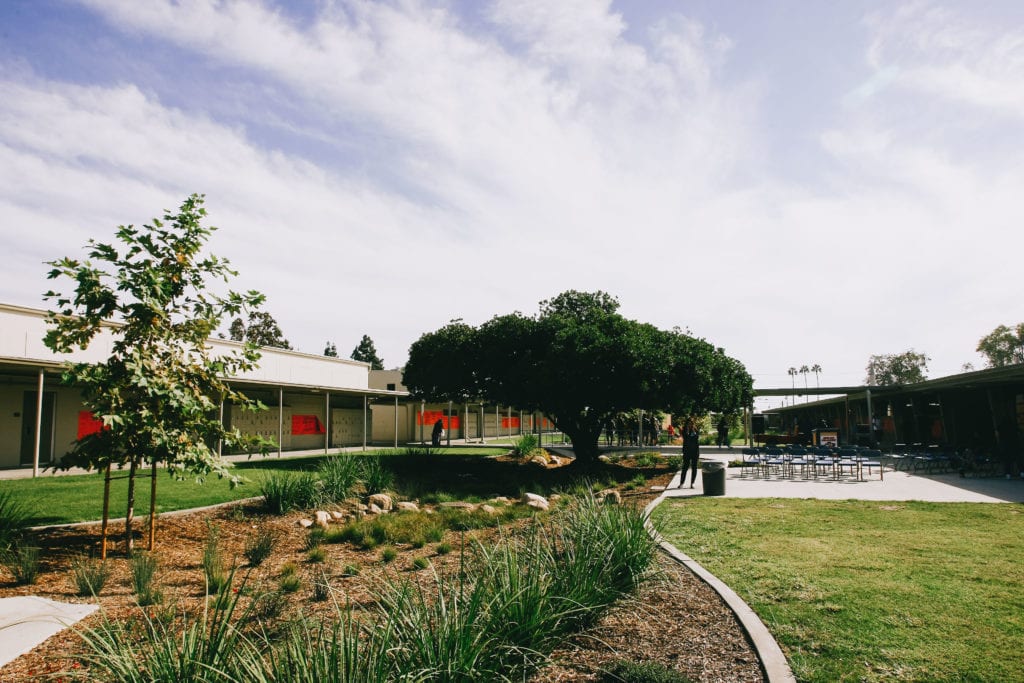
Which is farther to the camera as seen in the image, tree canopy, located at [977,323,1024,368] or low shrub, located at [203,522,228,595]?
tree canopy, located at [977,323,1024,368]

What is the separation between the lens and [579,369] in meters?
15.8

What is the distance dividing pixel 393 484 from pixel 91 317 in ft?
21.3

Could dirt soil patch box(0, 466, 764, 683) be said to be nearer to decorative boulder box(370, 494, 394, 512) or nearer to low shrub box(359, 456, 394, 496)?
decorative boulder box(370, 494, 394, 512)

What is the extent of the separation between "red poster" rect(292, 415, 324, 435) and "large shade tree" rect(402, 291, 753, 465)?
325 inches

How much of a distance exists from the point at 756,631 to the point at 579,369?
11.8 meters

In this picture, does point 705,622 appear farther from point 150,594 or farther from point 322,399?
point 322,399

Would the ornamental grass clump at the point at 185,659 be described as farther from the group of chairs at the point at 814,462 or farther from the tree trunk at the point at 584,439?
the tree trunk at the point at 584,439

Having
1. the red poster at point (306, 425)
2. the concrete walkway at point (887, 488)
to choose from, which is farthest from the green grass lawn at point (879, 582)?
the red poster at point (306, 425)

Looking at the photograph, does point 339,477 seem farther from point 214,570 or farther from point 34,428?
point 34,428

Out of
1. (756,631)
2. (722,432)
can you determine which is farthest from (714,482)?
(722,432)

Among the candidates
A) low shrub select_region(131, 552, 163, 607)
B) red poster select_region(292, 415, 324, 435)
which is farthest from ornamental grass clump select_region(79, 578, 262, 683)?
red poster select_region(292, 415, 324, 435)

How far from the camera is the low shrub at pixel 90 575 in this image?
5.13m

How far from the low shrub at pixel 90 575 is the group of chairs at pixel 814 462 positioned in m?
14.5

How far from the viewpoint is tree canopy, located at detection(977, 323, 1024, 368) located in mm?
64125
